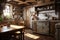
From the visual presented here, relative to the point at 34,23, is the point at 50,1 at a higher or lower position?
higher

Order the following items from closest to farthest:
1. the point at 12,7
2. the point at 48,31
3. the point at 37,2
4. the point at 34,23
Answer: the point at 48,31
the point at 34,23
the point at 37,2
the point at 12,7

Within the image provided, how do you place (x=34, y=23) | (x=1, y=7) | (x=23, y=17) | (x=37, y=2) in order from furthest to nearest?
(x=23, y=17) → (x=1, y=7) → (x=37, y=2) → (x=34, y=23)

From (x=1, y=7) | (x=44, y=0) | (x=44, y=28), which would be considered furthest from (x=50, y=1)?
(x=1, y=7)

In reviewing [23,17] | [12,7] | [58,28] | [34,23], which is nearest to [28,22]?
[23,17]

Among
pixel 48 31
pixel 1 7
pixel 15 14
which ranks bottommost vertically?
pixel 48 31

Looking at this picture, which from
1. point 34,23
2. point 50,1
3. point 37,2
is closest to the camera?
point 50,1

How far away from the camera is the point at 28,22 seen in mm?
9375

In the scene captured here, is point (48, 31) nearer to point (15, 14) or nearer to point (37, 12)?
point (37, 12)

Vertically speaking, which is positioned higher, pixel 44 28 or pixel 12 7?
→ pixel 12 7

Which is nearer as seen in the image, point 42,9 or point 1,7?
point 42,9

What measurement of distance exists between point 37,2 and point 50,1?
Result: 4.23ft

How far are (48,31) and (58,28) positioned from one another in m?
3.30

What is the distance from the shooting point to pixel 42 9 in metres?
6.83

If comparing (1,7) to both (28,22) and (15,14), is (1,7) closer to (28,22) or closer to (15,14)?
(15,14)
